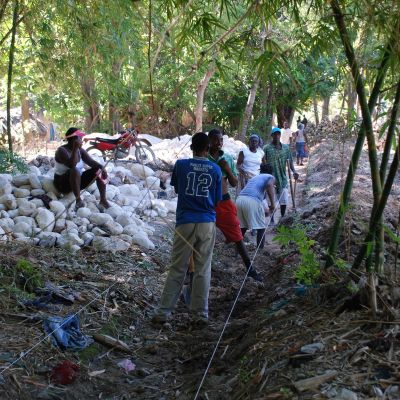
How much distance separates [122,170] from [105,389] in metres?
6.98

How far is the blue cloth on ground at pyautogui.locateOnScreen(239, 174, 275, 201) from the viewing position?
741 cm

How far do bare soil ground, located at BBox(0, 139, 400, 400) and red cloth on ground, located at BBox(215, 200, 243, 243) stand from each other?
23.0 inches

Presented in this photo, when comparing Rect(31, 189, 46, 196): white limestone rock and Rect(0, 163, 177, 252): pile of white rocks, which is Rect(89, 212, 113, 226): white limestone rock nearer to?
Rect(0, 163, 177, 252): pile of white rocks

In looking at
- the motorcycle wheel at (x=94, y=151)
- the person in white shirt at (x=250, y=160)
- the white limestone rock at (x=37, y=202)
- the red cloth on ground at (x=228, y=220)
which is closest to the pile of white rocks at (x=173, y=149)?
the motorcycle wheel at (x=94, y=151)

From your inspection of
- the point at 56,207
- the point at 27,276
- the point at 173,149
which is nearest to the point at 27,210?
the point at 56,207

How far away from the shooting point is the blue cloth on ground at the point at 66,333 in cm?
421

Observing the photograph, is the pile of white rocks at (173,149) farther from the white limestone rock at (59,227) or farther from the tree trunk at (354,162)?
the tree trunk at (354,162)

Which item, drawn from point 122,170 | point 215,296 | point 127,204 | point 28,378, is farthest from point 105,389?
point 122,170

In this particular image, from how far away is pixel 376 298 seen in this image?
353 cm

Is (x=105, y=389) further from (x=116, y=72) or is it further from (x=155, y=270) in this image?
(x=116, y=72)

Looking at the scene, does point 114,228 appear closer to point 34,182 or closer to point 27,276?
point 34,182

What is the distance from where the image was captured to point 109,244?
265 inches

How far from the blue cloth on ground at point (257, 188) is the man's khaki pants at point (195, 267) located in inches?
94.5

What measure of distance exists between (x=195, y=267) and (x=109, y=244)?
73.9 inches
